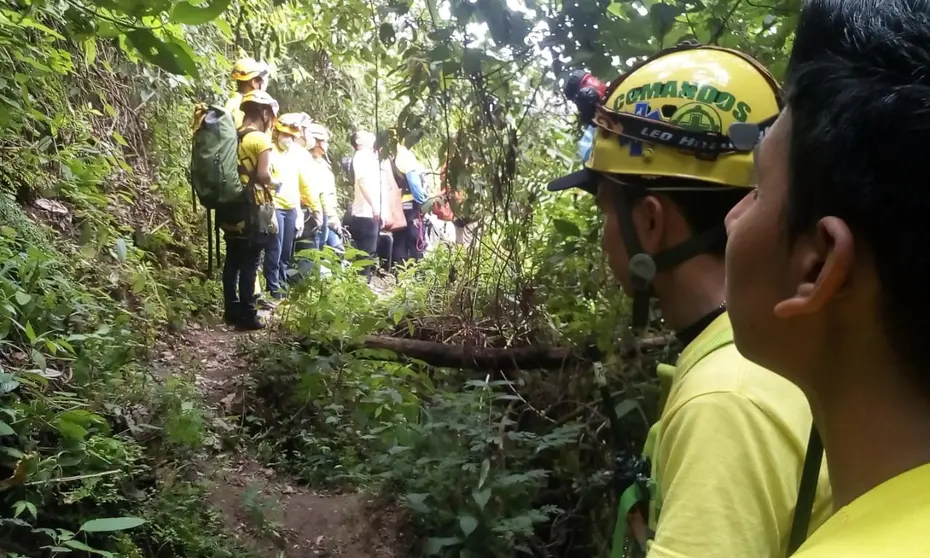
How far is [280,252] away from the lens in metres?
6.88

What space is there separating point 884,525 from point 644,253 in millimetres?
965

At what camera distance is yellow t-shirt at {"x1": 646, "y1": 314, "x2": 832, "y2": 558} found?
3.06 feet

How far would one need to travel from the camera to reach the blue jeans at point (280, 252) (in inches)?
265

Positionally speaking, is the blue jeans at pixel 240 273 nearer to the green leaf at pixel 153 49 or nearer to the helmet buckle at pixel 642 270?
the green leaf at pixel 153 49

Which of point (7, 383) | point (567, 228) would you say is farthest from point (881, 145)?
point (7, 383)

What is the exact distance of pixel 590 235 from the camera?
3641mm

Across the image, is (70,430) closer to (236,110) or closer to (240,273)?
(240,273)

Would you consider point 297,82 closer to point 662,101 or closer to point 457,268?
point 457,268

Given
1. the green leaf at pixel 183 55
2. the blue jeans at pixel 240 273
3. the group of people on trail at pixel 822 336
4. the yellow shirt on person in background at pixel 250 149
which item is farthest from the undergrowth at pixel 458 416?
the green leaf at pixel 183 55

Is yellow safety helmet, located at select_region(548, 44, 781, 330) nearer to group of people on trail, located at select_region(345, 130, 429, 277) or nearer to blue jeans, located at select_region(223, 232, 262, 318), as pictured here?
blue jeans, located at select_region(223, 232, 262, 318)

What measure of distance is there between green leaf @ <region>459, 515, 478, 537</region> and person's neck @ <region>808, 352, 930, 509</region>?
8.50 feet

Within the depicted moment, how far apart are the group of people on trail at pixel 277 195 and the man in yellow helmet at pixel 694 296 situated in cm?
361

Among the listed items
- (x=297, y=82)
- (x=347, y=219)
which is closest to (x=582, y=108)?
(x=347, y=219)

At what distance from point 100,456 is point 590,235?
2792 mm
